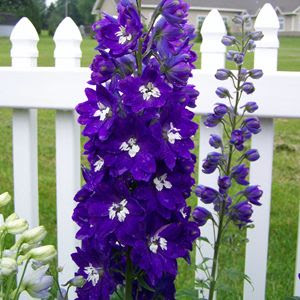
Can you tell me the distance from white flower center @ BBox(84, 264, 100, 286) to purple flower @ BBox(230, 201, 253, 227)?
0.41 m

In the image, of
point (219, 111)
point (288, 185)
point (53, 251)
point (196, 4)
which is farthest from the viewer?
point (196, 4)

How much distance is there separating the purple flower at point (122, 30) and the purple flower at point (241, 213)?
1.79ft

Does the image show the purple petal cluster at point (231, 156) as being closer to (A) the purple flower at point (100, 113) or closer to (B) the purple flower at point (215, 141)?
(B) the purple flower at point (215, 141)

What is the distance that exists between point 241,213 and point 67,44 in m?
1.00

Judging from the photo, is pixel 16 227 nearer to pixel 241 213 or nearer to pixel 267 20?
pixel 241 213

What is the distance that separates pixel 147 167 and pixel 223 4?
108 feet

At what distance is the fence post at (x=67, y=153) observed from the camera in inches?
85.6

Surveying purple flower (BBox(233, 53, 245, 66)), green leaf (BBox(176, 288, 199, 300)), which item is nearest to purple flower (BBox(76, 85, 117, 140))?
purple flower (BBox(233, 53, 245, 66))

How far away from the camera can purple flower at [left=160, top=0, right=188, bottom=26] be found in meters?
1.23

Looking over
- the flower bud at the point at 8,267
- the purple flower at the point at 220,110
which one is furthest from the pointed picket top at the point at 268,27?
the flower bud at the point at 8,267

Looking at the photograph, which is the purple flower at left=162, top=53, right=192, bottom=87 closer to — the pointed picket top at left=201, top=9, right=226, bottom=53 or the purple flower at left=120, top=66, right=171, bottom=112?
the purple flower at left=120, top=66, right=171, bottom=112

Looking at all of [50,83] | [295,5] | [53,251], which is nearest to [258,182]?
[50,83]

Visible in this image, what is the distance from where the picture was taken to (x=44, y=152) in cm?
507

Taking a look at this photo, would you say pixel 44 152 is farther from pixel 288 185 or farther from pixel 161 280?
pixel 161 280
